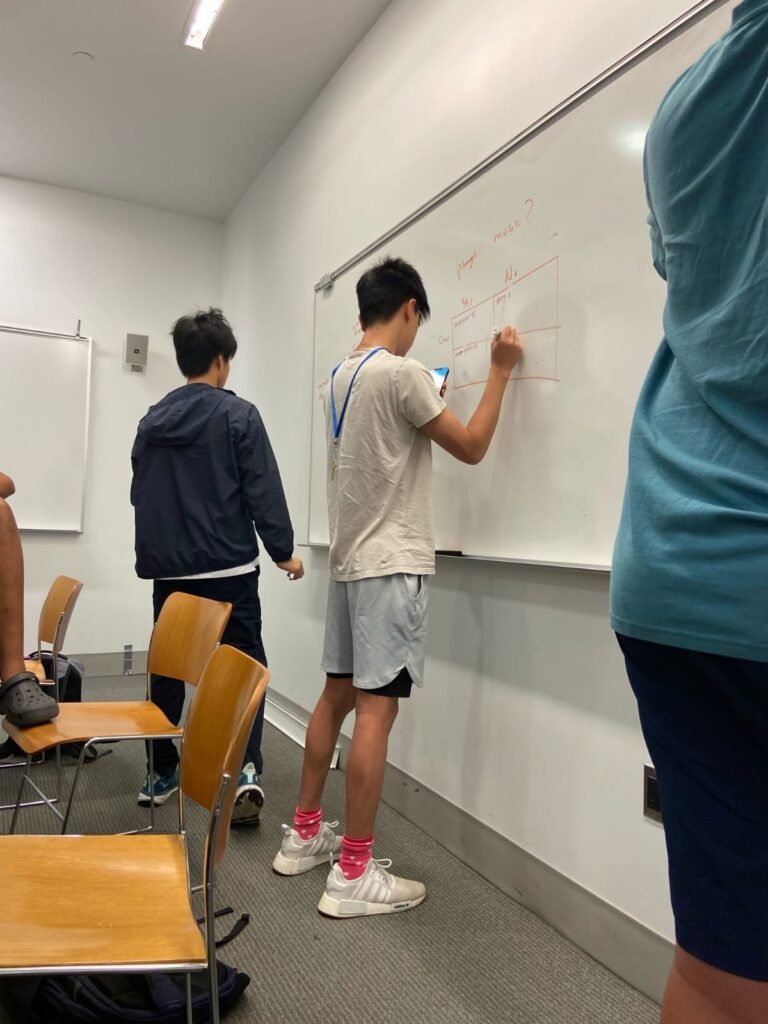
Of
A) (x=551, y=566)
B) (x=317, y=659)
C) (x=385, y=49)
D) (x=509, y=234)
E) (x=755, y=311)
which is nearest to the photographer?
(x=755, y=311)

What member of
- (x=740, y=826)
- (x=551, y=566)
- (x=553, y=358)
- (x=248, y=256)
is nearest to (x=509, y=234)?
(x=553, y=358)

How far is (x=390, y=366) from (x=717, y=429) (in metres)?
1.20

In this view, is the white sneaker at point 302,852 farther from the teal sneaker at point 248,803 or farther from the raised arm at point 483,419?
the raised arm at point 483,419

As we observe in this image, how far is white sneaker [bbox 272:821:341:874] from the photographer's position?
1.89 meters

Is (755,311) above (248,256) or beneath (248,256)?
beneath

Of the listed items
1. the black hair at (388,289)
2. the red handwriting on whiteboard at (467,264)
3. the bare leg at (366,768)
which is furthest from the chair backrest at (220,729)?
the red handwriting on whiteboard at (467,264)

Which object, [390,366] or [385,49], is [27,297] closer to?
[385,49]

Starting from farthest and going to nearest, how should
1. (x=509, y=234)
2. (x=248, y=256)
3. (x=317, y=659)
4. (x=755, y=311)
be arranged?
(x=248, y=256) < (x=317, y=659) < (x=509, y=234) < (x=755, y=311)

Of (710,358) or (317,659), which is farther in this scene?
(317,659)

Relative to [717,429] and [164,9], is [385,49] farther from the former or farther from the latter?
[717,429]

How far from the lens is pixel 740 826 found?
607 millimetres

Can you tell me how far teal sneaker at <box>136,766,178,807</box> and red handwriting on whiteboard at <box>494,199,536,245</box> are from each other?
1999mm

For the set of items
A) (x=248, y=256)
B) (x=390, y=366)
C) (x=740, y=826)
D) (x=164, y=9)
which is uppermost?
(x=164, y=9)

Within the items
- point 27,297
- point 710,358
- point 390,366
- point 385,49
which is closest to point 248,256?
point 27,297
